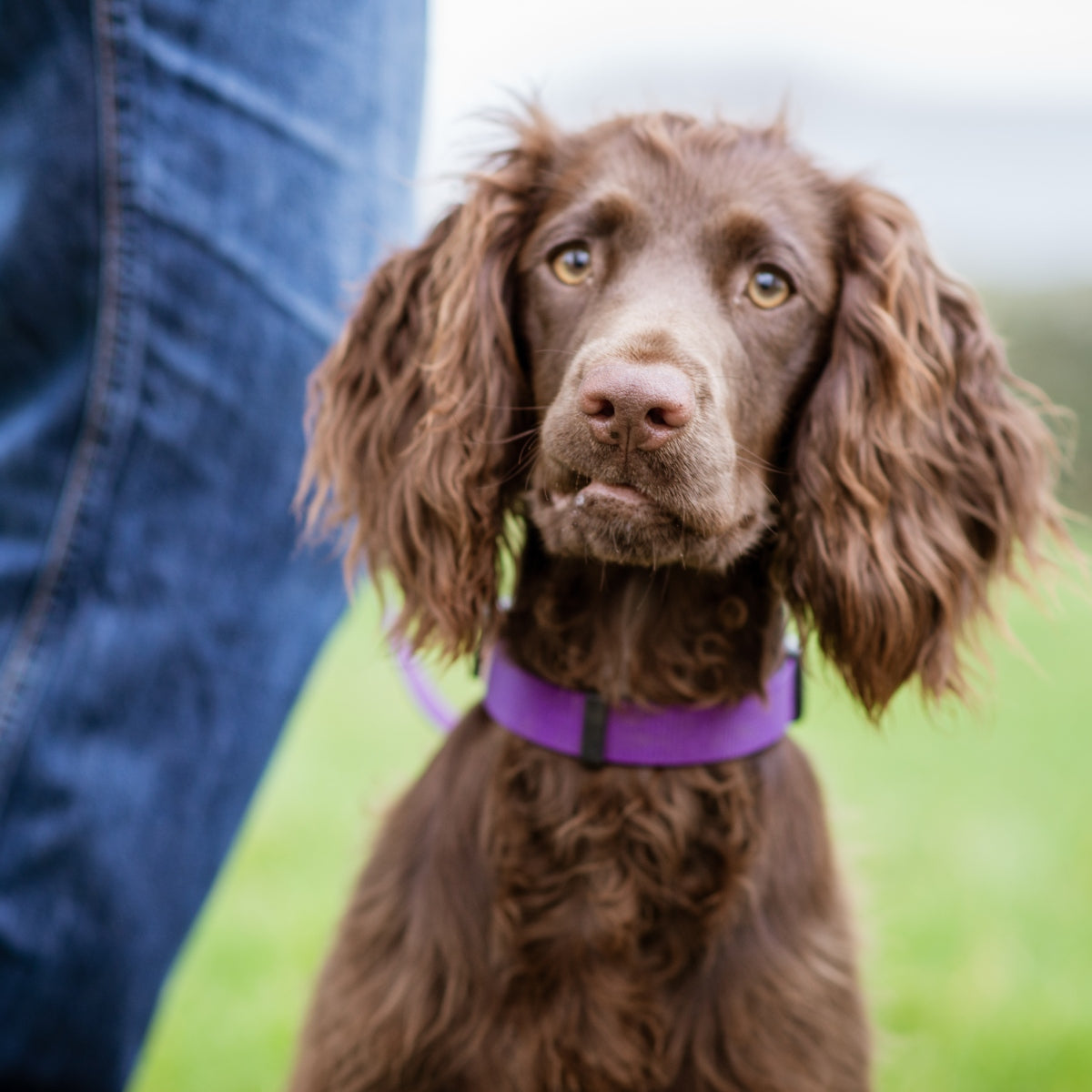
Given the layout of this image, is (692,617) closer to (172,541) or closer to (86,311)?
(172,541)

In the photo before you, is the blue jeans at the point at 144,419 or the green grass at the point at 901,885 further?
the green grass at the point at 901,885

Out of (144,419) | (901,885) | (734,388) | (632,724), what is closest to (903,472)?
(734,388)

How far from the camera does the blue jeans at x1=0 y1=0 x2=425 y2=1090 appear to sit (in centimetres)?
203

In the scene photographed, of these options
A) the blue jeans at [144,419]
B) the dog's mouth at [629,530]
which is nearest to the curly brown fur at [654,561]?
the dog's mouth at [629,530]

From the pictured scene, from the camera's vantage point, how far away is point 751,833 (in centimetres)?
203

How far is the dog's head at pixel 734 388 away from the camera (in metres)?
2.05

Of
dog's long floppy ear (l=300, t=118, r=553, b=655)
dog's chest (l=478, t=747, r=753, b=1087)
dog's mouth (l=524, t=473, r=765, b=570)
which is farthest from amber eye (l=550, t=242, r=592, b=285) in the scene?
dog's chest (l=478, t=747, r=753, b=1087)

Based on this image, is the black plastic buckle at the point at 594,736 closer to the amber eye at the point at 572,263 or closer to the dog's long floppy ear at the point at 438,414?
the dog's long floppy ear at the point at 438,414

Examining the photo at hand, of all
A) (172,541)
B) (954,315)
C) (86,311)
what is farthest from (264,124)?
(954,315)

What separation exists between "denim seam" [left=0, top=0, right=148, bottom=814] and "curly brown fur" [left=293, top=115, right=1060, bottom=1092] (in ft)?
1.23

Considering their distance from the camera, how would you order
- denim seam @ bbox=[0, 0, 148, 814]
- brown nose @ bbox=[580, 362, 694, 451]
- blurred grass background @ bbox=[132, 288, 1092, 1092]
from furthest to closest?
blurred grass background @ bbox=[132, 288, 1092, 1092] → denim seam @ bbox=[0, 0, 148, 814] → brown nose @ bbox=[580, 362, 694, 451]

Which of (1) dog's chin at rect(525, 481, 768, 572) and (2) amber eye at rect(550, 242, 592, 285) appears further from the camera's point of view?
(2) amber eye at rect(550, 242, 592, 285)

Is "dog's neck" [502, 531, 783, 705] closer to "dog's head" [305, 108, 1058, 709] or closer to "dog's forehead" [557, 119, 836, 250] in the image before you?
"dog's head" [305, 108, 1058, 709]

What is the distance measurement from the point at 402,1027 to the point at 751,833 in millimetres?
649
